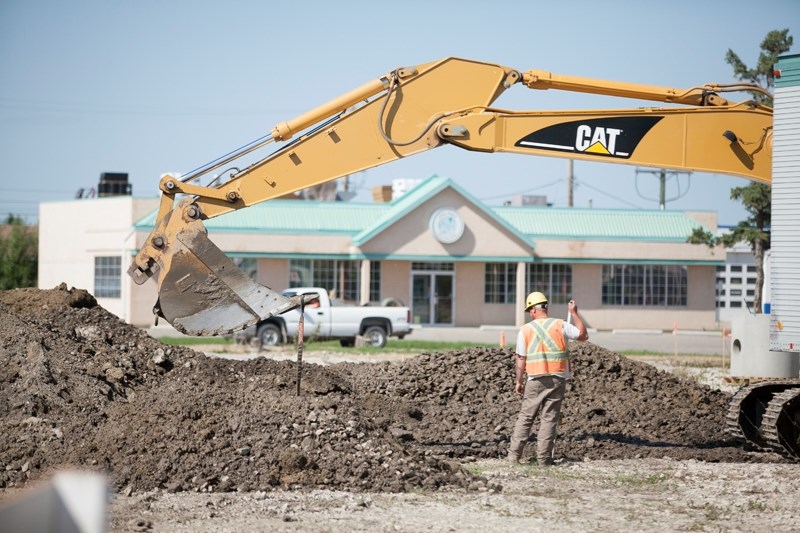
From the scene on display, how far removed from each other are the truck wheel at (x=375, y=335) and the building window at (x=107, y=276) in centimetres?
1483

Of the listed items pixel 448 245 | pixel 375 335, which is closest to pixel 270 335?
pixel 375 335

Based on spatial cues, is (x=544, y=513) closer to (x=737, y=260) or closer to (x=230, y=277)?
(x=230, y=277)

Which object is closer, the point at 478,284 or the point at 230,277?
the point at 230,277

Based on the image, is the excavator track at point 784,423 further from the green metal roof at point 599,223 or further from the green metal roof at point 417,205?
the green metal roof at point 599,223

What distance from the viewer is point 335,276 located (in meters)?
41.5

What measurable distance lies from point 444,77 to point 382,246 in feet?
96.1

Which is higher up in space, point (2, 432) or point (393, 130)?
point (393, 130)

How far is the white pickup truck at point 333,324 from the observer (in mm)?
29031

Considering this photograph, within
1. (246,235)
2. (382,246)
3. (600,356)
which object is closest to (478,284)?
(382,246)

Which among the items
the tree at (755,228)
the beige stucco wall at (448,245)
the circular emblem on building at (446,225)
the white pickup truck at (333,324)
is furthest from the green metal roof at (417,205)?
the white pickup truck at (333,324)

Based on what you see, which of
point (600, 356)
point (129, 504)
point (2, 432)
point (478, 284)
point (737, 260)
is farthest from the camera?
point (737, 260)

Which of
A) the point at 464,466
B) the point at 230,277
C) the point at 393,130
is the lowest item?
the point at 464,466

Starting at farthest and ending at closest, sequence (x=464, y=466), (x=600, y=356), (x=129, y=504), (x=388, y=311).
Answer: (x=388, y=311) < (x=600, y=356) < (x=464, y=466) < (x=129, y=504)

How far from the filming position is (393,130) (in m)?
11.7
